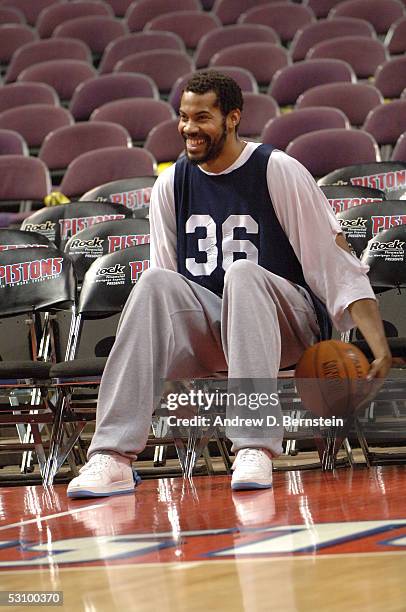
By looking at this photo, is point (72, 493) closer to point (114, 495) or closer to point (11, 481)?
point (114, 495)

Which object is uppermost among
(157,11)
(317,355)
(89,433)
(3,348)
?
(157,11)

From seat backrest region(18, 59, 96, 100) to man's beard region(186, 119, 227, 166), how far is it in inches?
229

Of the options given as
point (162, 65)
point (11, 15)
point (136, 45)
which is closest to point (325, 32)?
point (162, 65)

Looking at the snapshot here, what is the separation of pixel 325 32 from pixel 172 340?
6.03 m

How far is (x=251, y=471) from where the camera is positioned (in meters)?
2.82

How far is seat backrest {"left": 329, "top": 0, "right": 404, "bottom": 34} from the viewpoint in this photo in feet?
29.4

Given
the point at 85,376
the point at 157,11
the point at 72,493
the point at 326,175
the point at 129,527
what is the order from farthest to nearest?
the point at 157,11
the point at 326,175
the point at 85,376
the point at 72,493
the point at 129,527

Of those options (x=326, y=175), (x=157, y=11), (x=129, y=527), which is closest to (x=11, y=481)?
(x=129, y=527)

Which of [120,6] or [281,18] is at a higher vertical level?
[120,6]

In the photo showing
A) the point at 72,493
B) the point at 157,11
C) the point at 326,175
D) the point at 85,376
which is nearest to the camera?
the point at 72,493

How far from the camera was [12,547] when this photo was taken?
2.03 metres

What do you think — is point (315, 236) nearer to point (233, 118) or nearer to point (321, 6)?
point (233, 118)

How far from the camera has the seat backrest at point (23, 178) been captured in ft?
22.6

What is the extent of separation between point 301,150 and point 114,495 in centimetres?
361
